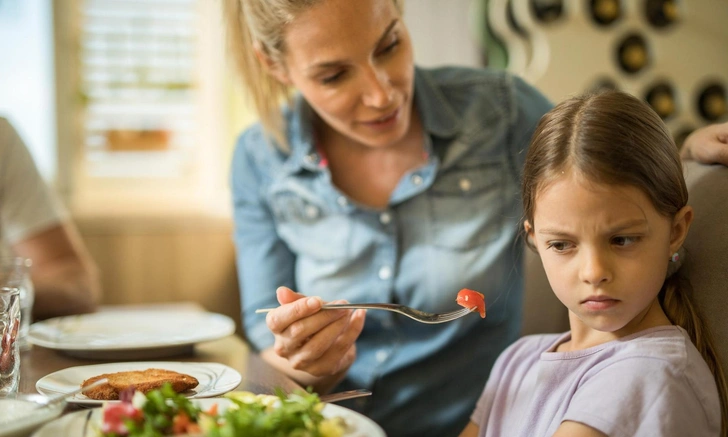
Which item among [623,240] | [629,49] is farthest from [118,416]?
[629,49]

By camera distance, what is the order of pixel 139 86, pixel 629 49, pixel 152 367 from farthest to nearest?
1. pixel 629 49
2. pixel 139 86
3. pixel 152 367

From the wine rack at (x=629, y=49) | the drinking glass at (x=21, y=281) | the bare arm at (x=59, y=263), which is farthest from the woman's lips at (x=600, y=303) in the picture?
the wine rack at (x=629, y=49)

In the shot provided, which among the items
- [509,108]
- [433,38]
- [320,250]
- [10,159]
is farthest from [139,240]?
[509,108]

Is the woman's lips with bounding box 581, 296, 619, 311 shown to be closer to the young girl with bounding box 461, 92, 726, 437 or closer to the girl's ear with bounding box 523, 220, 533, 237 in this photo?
the young girl with bounding box 461, 92, 726, 437

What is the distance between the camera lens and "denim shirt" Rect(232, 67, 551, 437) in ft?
4.40

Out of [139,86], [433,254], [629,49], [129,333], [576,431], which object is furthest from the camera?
[629,49]

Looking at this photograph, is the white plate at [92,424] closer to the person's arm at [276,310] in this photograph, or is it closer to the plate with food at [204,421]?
the plate with food at [204,421]

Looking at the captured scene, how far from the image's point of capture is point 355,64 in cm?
116

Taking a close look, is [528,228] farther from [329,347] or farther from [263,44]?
[263,44]

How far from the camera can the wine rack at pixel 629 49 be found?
3.02 m

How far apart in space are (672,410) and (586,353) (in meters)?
0.15

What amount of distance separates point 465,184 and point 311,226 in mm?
314

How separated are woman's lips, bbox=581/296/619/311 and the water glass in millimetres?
671

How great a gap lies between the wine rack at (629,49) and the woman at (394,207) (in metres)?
1.65
